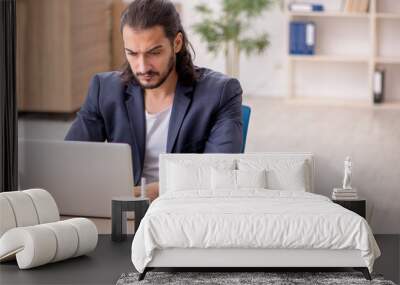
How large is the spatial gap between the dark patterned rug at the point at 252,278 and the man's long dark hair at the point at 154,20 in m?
1.44

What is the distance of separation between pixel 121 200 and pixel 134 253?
0.68m

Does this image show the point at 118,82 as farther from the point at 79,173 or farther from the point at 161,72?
the point at 79,173

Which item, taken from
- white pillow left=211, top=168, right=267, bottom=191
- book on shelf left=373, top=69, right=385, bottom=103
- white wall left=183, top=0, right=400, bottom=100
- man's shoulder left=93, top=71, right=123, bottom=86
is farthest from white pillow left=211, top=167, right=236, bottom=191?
white wall left=183, top=0, right=400, bottom=100

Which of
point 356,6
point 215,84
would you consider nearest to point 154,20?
point 215,84

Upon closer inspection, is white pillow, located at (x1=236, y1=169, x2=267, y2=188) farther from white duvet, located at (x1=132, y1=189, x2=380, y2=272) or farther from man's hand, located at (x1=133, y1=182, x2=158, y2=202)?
man's hand, located at (x1=133, y1=182, x2=158, y2=202)

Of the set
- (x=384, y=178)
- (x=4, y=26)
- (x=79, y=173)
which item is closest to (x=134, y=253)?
(x=79, y=173)

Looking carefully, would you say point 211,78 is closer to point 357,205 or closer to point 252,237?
point 357,205

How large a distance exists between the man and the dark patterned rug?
3.60 feet

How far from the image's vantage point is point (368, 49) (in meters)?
10.1

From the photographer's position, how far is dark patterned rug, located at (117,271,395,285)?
4.03 metres

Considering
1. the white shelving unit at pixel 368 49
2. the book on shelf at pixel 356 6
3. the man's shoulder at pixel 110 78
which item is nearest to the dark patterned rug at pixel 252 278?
the man's shoulder at pixel 110 78

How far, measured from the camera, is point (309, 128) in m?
8.54

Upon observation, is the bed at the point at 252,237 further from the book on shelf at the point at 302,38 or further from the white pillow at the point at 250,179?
the book on shelf at the point at 302,38

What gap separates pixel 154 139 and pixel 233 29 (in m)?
4.78
